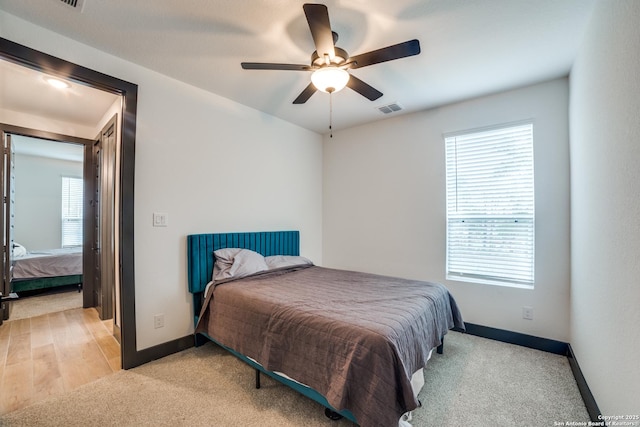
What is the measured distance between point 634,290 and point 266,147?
3376 mm

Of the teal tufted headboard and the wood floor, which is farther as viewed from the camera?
the teal tufted headboard

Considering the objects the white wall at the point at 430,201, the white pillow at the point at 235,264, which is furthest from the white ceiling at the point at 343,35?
the white pillow at the point at 235,264

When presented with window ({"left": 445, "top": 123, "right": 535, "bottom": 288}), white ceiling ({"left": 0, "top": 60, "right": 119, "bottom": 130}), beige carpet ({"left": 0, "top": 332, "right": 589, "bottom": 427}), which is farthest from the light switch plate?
window ({"left": 445, "top": 123, "right": 535, "bottom": 288})

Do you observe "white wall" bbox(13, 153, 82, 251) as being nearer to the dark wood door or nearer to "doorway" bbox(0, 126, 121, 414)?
"doorway" bbox(0, 126, 121, 414)

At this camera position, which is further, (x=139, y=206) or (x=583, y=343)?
(x=139, y=206)

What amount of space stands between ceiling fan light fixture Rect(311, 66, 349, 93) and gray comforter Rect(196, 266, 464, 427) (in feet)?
5.20

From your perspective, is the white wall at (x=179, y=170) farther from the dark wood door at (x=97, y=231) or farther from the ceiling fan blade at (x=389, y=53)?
the ceiling fan blade at (x=389, y=53)

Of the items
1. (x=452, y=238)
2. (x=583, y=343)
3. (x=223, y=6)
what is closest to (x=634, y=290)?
(x=583, y=343)

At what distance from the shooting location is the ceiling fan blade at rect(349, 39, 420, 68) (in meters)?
1.63

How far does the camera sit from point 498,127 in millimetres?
2902

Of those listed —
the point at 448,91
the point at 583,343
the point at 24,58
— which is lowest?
the point at 583,343

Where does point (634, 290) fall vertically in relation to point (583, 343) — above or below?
above

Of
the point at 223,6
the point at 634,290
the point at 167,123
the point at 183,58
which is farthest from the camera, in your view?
the point at 167,123

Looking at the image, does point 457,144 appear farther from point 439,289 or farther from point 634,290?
point 634,290
